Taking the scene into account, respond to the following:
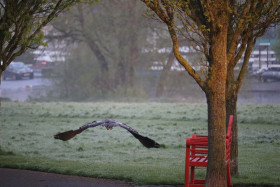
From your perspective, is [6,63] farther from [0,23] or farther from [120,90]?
[120,90]

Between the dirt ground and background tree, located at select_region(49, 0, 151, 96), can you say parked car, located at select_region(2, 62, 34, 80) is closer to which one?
background tree, located at select_region(49, 0, 151, 96)

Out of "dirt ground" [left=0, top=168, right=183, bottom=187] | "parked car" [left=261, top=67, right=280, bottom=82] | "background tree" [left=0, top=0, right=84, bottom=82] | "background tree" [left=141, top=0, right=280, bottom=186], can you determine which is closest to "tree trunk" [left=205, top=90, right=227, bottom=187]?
"background tree" [left=141, top=0, right=280, bottom=186]

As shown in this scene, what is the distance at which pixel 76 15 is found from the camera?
118 feet

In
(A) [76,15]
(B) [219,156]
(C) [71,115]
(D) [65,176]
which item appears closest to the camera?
(B) [219,156]

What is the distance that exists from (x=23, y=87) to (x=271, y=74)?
73.5 ft

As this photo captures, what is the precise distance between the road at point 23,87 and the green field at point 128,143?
1192 cm

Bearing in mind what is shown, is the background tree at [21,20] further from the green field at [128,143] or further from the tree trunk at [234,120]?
the tree trunk at [234,120]

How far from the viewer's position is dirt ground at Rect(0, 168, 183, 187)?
9.13 metres

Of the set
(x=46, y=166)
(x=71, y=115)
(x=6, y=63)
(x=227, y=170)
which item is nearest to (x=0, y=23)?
(x=6, y=63)

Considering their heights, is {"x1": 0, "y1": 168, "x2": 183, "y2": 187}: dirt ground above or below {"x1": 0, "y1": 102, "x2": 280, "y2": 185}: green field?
below

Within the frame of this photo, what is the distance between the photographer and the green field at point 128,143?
34.3ft

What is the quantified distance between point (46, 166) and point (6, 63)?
2526 millimetres

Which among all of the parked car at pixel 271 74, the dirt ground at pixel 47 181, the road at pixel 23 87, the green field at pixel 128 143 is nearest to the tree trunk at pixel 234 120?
the green field at pixel 128 143

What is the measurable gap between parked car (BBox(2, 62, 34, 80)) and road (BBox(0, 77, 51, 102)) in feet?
1.24
